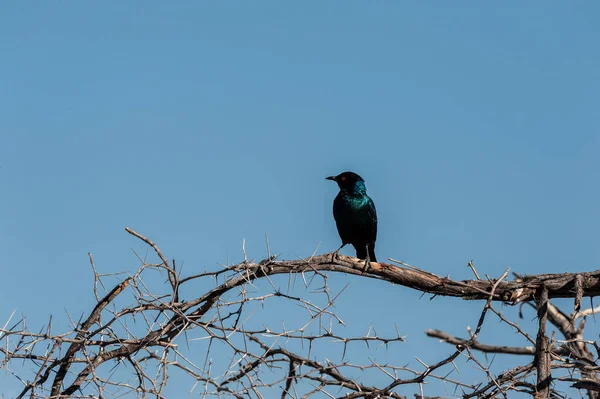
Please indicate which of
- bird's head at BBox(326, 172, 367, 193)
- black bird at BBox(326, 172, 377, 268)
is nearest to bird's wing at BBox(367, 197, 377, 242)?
black bird at BBox(326, 172, 377, 268)

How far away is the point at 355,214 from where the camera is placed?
7.52 meters

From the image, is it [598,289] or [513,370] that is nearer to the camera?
[513,370]

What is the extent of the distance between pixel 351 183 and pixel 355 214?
33cm

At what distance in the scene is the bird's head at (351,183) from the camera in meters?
7.69

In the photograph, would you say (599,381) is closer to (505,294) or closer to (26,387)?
(505,294)

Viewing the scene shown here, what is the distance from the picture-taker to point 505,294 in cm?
543

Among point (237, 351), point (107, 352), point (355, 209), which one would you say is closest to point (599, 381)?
point (237, 351)

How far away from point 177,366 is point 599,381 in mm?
2068

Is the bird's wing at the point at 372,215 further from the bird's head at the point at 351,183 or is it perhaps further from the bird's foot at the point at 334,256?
the bird's foot at the point at 334,256

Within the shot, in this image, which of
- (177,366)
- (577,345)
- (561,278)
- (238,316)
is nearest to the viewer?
(177,366)

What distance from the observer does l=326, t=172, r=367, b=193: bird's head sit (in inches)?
303

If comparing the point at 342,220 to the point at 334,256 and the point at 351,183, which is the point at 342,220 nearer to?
the point at 351,183

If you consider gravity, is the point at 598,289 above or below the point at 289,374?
above

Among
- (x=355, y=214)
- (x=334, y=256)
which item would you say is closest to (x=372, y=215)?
(x=355, y=214)
